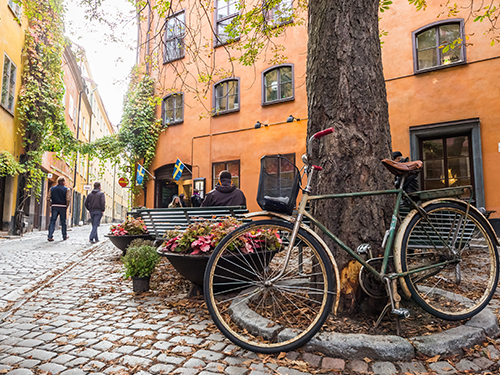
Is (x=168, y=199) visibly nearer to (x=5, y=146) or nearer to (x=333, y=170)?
(x=5, y=146)

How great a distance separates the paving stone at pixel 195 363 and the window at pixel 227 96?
12.3m

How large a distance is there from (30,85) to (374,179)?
14.9 metres

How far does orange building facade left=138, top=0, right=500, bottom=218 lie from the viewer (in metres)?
9.53

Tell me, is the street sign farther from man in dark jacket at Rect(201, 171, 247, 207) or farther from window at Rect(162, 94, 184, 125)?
man in dark jacket at Rect(201, 171, 247, 207)

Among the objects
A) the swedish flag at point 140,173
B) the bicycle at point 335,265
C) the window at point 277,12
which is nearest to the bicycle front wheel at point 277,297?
the bicycle at point 335,265

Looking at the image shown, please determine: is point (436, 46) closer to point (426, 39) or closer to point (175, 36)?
point (426, 39)

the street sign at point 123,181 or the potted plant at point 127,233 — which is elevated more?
the street sign at point 123,181

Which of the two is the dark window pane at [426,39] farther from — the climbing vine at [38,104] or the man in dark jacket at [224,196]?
the climbing vine at [38,104]

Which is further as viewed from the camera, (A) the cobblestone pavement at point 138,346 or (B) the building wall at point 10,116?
(B) the building wall at point 10,116

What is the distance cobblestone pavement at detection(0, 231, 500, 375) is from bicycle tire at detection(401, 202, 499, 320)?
366mm

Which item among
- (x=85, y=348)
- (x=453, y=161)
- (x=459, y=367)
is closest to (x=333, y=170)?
(x=459, y=367)

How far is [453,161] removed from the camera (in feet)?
33.0

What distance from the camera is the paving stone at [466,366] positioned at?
2.18 m

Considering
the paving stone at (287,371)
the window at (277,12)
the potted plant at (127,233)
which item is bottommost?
the paving stone at (287,371)
